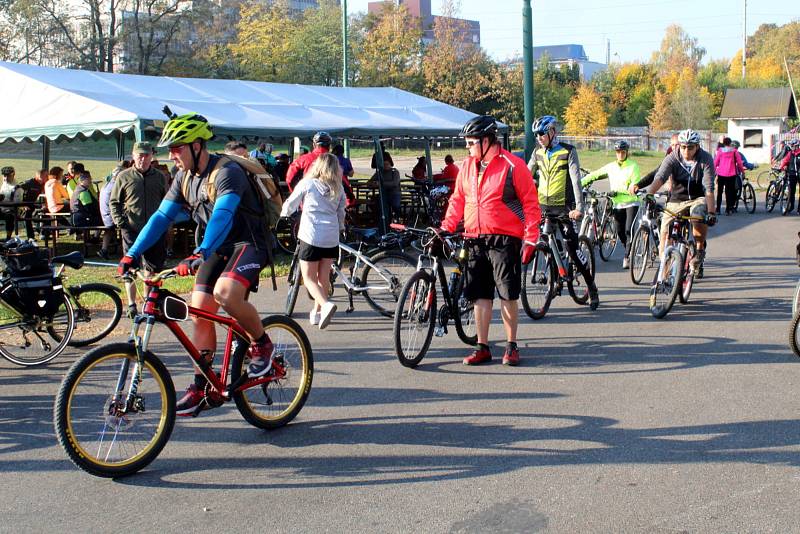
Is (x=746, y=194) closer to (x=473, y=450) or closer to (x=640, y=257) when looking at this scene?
(x=640, y=257)

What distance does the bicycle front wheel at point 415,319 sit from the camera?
23.9 feet

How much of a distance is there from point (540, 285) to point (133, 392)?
546 centimetres

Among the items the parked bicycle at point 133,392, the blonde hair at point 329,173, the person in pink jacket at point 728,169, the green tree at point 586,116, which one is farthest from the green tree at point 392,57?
the parked bicycle at point 133,392

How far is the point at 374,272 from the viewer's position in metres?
9.52

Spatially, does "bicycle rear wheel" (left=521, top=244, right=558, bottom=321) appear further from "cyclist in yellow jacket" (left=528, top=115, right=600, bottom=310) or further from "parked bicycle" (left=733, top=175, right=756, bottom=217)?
"parked bicycle" (left=733, top=175, right=756, bottom=217)

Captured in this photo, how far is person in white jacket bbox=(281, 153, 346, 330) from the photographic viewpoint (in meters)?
8.65

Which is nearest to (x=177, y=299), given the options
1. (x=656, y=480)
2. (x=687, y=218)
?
(x=656, y=480)

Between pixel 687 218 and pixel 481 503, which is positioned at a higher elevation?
pixel 687 218

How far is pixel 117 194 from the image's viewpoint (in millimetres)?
9672

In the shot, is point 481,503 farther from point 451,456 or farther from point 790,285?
point 790,285

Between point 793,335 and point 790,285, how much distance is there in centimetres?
462

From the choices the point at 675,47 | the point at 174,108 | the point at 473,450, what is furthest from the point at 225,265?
the point at 675,47

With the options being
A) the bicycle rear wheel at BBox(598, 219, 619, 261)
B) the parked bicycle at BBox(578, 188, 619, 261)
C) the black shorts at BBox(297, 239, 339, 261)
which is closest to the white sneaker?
the black shorts at BBox(297, 239, 339, 261)

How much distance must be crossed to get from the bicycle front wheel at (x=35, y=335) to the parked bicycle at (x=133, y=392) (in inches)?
111
